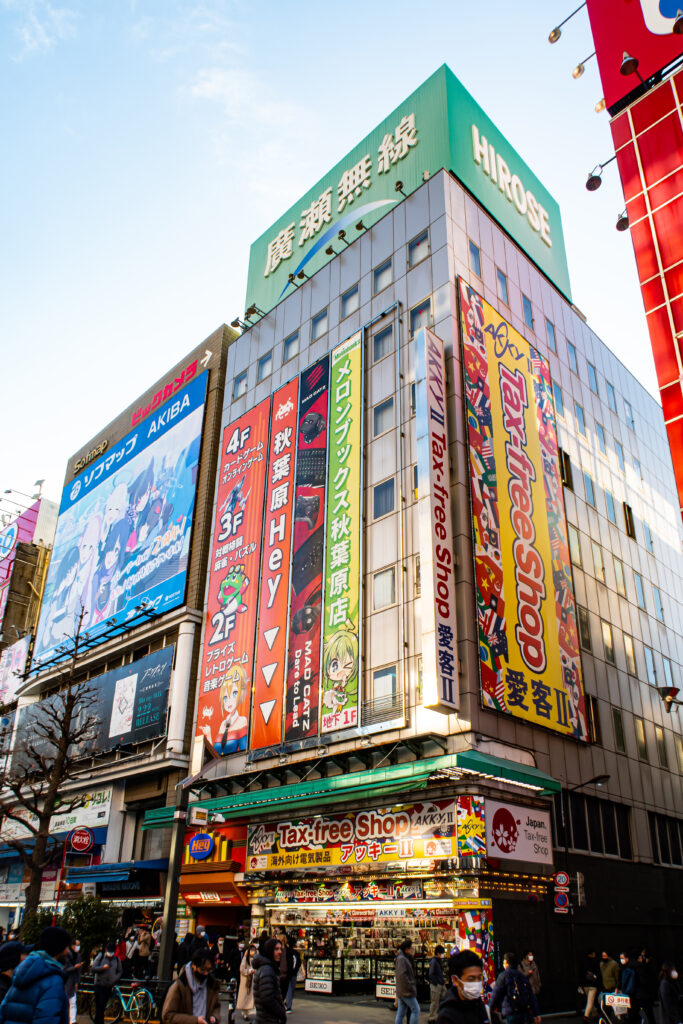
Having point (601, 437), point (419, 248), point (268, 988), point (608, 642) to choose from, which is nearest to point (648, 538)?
point (601, 437)

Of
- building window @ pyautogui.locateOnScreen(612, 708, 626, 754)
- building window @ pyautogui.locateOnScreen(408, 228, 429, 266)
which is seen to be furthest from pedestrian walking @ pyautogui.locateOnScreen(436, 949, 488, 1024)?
building window @ pyautogui.locateOnScreen(408, 228, 429, 266)

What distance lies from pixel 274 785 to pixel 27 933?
970 cm

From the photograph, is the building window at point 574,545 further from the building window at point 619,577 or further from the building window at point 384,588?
the building window at point 384,588

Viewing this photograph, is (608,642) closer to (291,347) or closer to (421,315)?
(421,315)

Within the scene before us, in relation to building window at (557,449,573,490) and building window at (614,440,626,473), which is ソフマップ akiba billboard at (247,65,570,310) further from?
building window at (557,449,573,490)

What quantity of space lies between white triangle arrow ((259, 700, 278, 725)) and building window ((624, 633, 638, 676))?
15.6 meters

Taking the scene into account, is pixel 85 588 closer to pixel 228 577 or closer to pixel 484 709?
pixel 228 577

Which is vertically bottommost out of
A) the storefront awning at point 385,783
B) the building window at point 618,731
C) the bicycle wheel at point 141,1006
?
the bicycle wheel at point 141,1006

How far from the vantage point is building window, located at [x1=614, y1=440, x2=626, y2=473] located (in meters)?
40.6

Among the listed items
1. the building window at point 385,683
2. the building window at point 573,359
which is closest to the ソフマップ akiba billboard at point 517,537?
the building window at point 385,683

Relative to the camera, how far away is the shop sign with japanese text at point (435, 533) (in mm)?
22484

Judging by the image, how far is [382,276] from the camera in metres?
33.8

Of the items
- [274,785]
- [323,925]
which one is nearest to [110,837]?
[274,785]

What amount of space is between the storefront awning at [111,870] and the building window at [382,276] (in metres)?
25.7
